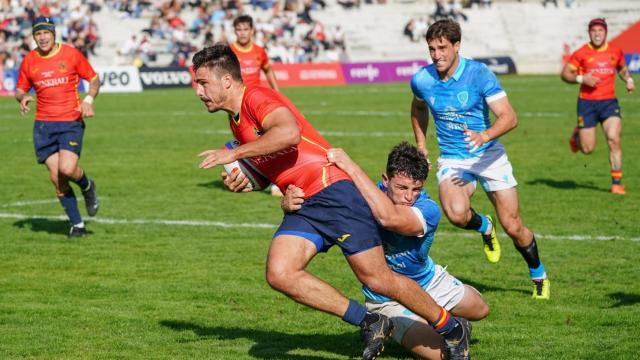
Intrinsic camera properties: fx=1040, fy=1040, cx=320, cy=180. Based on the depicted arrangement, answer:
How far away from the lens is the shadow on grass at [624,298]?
30.7ft

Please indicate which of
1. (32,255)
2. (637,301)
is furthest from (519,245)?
(32,255)

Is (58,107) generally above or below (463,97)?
below

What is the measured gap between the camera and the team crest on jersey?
9945mm

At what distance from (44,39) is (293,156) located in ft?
22.4

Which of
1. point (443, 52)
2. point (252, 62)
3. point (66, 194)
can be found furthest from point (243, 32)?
point (443, 52)

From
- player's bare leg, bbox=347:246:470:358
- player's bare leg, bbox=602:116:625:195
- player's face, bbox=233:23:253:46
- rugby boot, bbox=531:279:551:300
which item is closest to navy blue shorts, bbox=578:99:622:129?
player's bare leg, bbox=602:116:625:195

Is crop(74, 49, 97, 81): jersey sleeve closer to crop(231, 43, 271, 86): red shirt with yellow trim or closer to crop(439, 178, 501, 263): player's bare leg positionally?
crop(231, 43, 271, 86): red shirt with yellow trim

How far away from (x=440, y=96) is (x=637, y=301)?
2651 mm

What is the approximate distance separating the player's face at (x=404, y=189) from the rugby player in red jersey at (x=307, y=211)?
303 mm

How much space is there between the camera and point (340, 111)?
104 feet

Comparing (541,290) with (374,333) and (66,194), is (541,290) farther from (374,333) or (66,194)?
(66,194)

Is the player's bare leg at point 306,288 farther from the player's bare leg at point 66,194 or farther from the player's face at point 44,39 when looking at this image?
the player's face at point 44,39

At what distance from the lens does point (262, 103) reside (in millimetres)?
7090

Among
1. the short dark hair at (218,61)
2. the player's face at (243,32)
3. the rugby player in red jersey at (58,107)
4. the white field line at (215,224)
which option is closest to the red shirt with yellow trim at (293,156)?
the short dark hair at (218,61)
